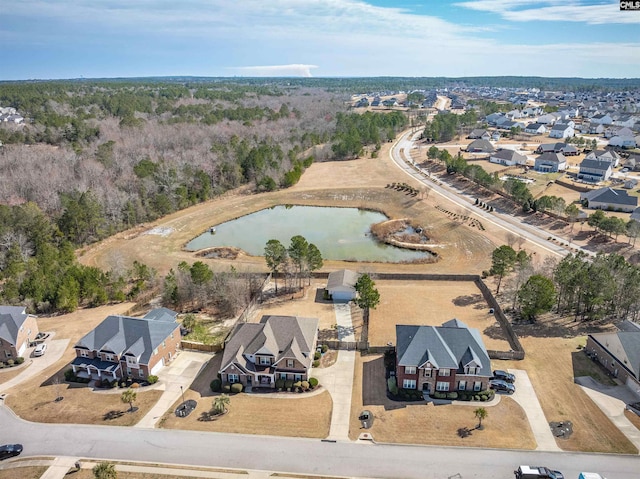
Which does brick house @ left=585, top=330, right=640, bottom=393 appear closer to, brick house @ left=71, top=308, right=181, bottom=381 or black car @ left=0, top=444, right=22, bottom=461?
brick house @ left=71, top=308, right=181, bottom=381

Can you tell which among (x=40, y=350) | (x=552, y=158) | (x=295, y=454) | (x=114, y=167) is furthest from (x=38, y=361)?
(x=552, y=158)

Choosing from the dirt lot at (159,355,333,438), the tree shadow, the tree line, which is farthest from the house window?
the tree shadow

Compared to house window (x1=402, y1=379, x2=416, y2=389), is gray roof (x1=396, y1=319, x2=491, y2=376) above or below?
above

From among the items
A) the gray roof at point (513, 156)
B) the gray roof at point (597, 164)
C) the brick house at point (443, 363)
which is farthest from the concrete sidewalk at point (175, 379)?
the gray roof at point (513, 156)

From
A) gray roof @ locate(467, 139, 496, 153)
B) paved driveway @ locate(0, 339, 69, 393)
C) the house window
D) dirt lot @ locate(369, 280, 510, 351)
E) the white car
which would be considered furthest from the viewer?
gray roof @ locate(467, 139, 496, 153)

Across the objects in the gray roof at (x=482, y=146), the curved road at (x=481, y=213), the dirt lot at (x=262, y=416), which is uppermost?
the gray roof at (x=482, y=146)

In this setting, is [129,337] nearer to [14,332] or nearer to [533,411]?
A: [14,332]

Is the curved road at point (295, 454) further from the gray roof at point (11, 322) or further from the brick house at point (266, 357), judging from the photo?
the gray roof at point (11, 322)
